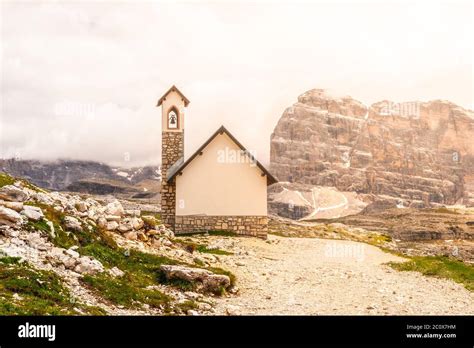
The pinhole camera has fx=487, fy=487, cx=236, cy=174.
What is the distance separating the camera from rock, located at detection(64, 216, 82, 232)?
19859mm

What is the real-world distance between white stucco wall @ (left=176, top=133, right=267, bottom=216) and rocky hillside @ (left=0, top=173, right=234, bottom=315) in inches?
530

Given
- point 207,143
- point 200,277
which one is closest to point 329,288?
point 200,277

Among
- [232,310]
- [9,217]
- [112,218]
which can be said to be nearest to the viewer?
[232,310]

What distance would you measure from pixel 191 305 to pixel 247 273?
702 cm

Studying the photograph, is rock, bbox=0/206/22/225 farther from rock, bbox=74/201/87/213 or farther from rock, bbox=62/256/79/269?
rock, bbox=74/201/87/213

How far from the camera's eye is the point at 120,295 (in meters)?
15.5

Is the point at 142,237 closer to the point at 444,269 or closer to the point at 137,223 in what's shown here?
the point at 137,223

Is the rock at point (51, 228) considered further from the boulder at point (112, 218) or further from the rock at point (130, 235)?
the boulder at point (112, 218)

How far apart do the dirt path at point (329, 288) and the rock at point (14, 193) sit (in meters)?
9.79

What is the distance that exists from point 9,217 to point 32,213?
1.18 metres

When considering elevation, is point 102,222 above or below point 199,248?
above

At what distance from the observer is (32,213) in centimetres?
1852

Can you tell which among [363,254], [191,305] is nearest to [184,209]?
[363,254]
